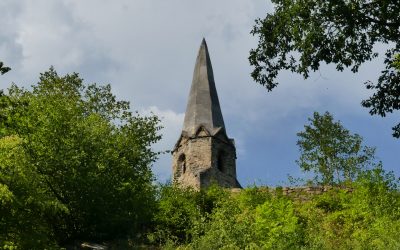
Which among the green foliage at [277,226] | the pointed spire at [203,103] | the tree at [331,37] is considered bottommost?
the green foliage at [277,226]

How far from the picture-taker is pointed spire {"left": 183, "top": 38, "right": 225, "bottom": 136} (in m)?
33.2

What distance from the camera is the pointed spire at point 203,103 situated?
33156 mm

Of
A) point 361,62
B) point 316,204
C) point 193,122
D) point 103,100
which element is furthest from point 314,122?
point 361,62

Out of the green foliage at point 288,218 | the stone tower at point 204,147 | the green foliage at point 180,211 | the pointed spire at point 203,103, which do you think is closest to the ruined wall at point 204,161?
the stone tower at point 204,147

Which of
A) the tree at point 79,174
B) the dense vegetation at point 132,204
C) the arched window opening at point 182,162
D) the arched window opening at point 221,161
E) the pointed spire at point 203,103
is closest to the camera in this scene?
the dense vegetation at point 132,204

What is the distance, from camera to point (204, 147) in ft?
105

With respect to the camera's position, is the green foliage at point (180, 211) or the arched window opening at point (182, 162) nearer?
the green foliage at point (180, 211)

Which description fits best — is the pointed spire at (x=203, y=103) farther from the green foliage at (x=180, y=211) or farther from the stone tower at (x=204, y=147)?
the green foliage at (x=180, y=211)

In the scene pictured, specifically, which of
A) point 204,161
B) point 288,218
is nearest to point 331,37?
point 288,218

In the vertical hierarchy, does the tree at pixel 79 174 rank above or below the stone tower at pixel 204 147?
below

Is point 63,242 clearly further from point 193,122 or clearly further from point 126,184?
point 193,122

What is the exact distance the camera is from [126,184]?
15.4m

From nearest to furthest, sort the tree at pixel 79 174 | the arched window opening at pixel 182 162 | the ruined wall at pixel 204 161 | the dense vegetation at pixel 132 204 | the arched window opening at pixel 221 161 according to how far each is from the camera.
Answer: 1. the dense vegetation at pixel 132 204
2. the tree at pixel 79 174
3. the ruined wall at pixel 204 161
4. the arched window opening at pixel 221 161
5. the arched window opening at pixel 182 162

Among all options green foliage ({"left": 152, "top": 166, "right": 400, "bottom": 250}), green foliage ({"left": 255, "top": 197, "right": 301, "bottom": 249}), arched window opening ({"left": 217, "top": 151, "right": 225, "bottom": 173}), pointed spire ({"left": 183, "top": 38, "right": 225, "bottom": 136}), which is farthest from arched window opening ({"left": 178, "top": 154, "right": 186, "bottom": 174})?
green foliage ({"left": 255, "top": 197, "right": 301, "bottom": 249})
